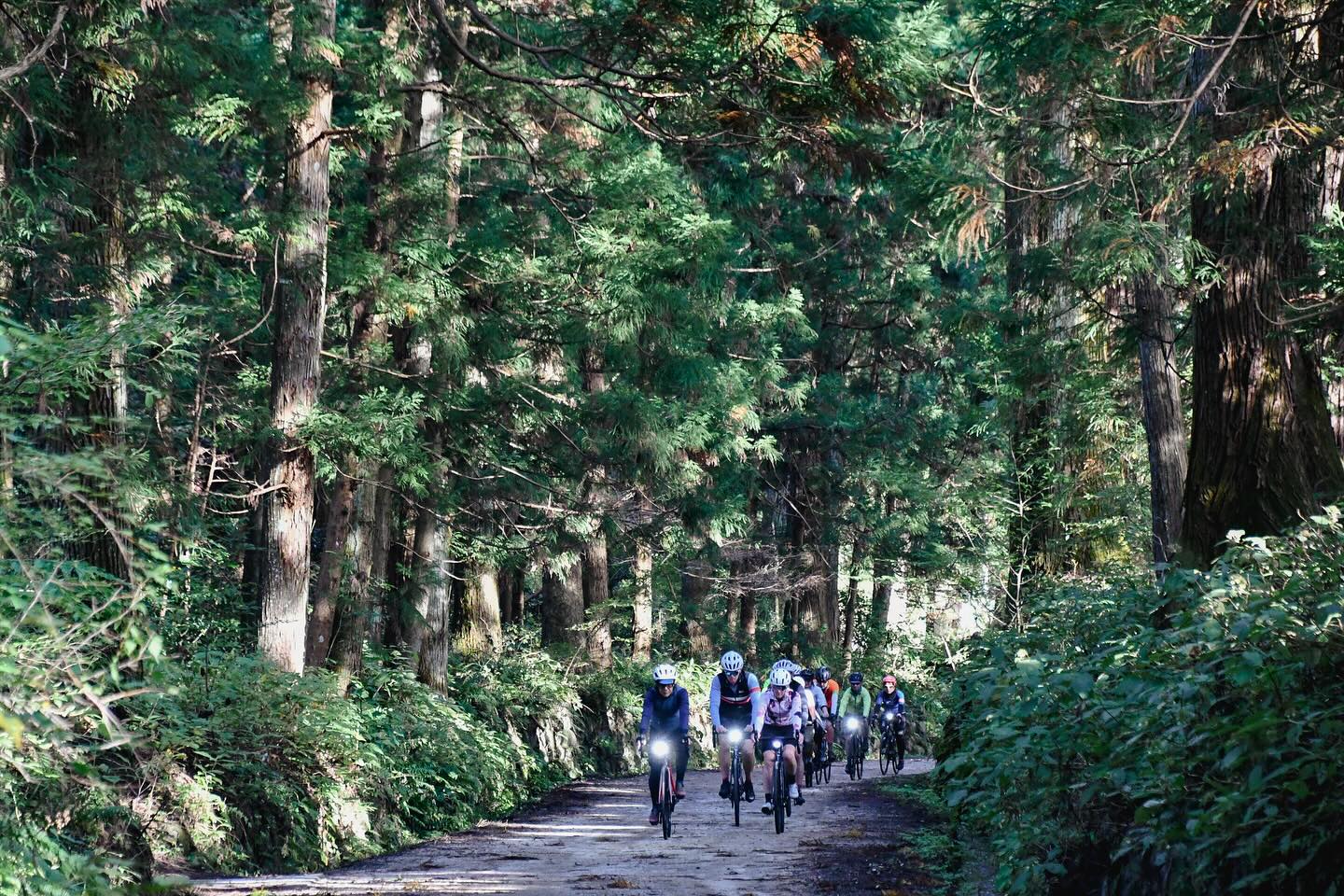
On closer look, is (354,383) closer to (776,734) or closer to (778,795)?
(776,734)

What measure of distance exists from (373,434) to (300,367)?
1193mm

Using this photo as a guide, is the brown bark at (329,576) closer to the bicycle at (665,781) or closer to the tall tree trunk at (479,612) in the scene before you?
the bicycle at (665,781)

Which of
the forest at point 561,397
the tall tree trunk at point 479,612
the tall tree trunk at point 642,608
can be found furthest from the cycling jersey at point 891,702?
the tall tree trunk at point 479,612

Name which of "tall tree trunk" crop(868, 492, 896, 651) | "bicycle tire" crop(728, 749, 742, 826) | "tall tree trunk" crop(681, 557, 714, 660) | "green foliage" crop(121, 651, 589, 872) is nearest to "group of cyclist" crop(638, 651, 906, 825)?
"bicycle tire" crop(728, 749, 742, 826)

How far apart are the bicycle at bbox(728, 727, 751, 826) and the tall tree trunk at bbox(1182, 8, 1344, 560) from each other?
656 cm

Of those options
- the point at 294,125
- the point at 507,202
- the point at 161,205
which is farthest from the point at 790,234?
the point at 161,205

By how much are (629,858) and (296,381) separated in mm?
6505

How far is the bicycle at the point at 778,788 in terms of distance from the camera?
14656mm

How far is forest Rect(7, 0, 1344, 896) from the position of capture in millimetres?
7098

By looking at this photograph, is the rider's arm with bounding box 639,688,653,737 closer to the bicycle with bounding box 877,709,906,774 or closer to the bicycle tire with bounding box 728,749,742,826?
the bicycle tire with bounding box 728,749,742,826

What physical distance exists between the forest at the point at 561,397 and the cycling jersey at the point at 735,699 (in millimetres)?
2439

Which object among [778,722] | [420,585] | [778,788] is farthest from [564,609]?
[778,788]

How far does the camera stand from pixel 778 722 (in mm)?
16250

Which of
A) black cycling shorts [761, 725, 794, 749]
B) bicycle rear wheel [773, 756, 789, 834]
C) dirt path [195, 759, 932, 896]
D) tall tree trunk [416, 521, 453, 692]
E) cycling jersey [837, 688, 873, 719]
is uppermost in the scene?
tall tree trunk [416, 521, 453, 692]
